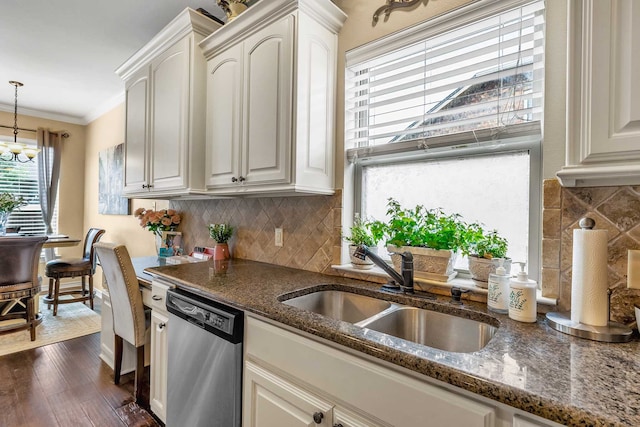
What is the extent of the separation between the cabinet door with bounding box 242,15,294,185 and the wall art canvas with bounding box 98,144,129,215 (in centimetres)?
281

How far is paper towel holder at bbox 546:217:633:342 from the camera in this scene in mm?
881

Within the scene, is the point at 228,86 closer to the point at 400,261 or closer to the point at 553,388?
the point at 400,261

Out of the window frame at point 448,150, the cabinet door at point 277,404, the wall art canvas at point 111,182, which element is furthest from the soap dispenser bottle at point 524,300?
the wall art canvas at point 111,182

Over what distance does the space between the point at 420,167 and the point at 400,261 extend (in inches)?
19.8

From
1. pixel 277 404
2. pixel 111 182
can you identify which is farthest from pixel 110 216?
pixel 277 404

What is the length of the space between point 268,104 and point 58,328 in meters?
3.43

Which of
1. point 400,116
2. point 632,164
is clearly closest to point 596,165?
point 632,164

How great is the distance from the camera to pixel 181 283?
5.23ft

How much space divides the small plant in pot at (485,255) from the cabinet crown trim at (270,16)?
1.34 meters

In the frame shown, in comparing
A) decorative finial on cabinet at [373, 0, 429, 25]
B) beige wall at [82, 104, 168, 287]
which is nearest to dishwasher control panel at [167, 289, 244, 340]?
decorative finial on cabinet at [373, 0, 429, 25]

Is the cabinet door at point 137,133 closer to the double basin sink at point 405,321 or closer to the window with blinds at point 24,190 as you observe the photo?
the double basin sink at point 405,321

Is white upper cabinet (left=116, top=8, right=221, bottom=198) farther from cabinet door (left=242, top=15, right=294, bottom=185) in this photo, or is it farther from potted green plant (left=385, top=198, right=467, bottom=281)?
potted green plant (left=385, top=198, right=467, bottom=281)

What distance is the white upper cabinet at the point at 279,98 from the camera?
5.33ft

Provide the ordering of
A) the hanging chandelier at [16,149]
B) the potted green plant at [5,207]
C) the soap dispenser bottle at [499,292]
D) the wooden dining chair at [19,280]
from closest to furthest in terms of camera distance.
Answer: the soap dispenser bottle at [499,292]
the wooden dining chair at [19,280]
the hanging chandelier at [16,149]
the potted green plant at [5,207]
